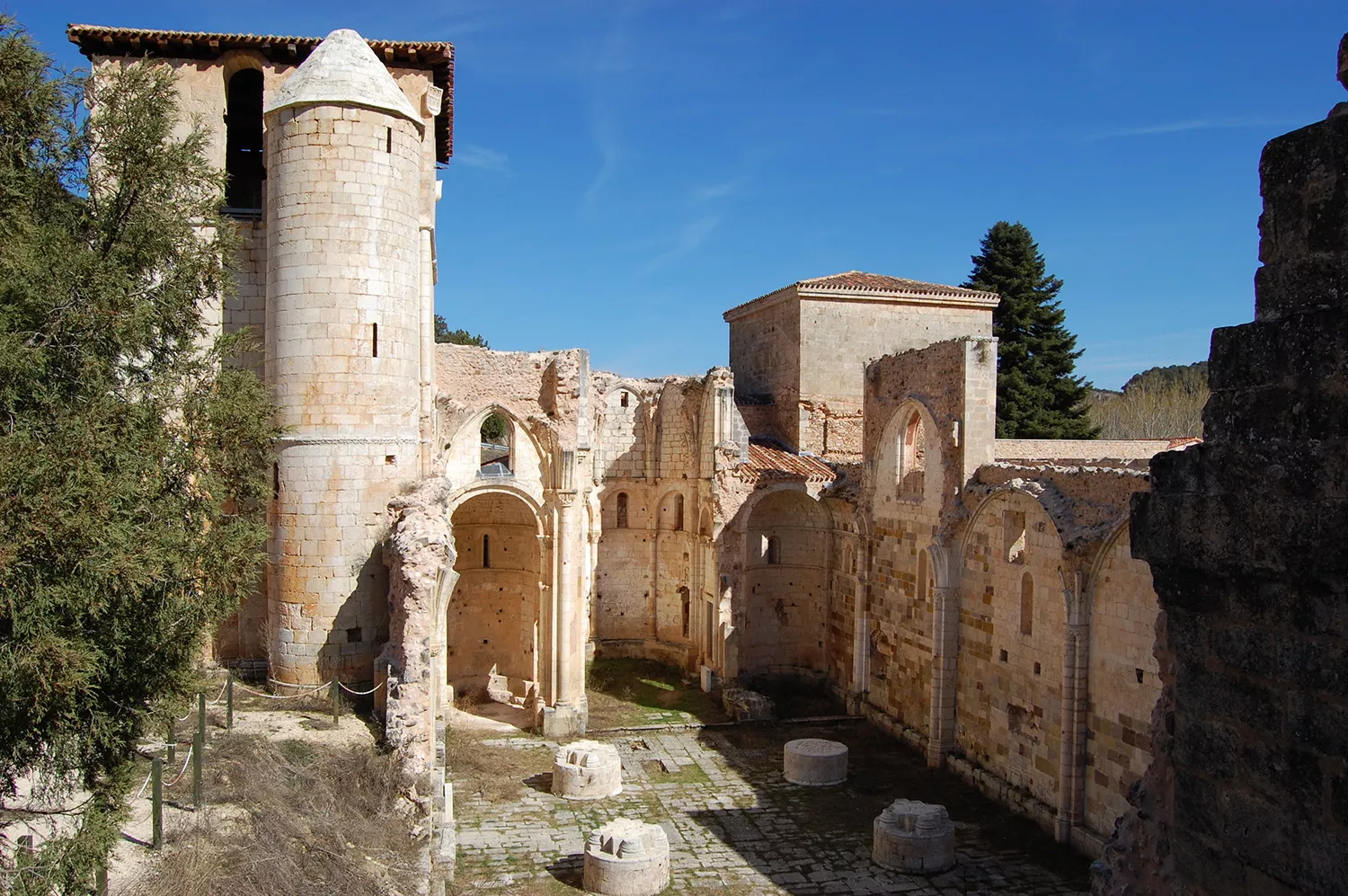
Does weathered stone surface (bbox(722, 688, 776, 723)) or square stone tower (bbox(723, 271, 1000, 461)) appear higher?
square stone tower (bbox(723, 271, 1000, 461))

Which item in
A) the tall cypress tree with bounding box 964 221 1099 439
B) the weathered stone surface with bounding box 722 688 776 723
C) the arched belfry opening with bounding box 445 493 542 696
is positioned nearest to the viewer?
the weathered stone surface with bounding box 722 688 776 723

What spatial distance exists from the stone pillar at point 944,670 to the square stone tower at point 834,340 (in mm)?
8313

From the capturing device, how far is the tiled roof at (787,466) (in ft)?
74.1

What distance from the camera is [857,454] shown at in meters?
26.0

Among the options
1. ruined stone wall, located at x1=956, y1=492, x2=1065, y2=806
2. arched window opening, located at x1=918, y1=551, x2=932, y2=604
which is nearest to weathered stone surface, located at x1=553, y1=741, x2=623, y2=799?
ruined stone wall, located at x1=956, y1=492, x2=1065, y2=806

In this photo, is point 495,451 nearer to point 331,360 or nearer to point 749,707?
point 749,707

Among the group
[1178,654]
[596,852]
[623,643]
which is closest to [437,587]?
[596,852]

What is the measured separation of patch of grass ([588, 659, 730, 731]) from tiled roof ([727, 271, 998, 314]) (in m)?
10.5

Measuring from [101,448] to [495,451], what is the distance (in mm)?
17845

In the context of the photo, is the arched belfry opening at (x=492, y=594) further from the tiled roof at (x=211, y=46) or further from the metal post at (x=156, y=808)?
the metal post at (x=156, y=808)

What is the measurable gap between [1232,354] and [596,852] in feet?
39.1

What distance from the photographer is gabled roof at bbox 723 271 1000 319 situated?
2623cm

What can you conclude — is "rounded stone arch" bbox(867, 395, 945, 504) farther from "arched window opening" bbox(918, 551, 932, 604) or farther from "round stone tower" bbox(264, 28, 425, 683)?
"round stone tower" bbox(264, 28, 425, 683)

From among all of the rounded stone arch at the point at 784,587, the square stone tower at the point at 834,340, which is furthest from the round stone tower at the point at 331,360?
the square stone tower at the point at 834,340
